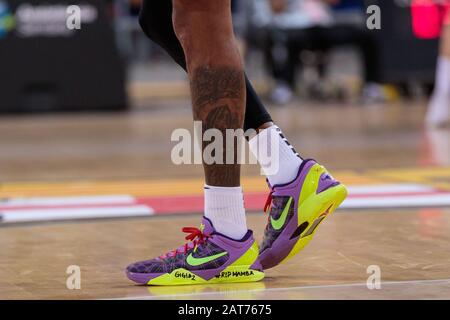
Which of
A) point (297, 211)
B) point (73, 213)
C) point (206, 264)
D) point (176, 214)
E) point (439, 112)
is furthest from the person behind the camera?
point (439, 112)

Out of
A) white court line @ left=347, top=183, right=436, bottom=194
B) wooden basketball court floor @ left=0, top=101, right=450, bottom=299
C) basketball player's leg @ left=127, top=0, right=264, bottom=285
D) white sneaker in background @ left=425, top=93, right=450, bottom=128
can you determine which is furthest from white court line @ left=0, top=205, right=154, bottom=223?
white sneaker in background @ left=425, top=93, right=450, bottom=128

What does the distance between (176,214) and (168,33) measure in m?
1.32

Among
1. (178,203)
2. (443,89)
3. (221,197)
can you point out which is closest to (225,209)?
(221,197)

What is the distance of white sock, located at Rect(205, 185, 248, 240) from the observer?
2.85m

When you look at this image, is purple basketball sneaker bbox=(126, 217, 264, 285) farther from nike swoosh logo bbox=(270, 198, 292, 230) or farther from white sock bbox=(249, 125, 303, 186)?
white sock bbox=(249, 125, 303, 186)

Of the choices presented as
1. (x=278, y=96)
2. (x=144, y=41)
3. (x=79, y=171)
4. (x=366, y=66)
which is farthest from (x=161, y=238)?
(x=144, y=41)

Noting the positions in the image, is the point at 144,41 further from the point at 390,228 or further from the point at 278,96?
the point at 390,228

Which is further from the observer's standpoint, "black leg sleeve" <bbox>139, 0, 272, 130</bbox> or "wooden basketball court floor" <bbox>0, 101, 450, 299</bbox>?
"black leg sleeve" <bbox>139, 0, 272, 130</bbox>

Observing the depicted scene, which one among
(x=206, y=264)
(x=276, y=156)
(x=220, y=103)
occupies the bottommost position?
(x=206, y=264)

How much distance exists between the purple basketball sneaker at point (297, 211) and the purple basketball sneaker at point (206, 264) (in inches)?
3.9

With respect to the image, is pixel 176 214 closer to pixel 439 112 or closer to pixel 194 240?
pixel 194 240

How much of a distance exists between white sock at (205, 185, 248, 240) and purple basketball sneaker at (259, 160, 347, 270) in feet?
0.41

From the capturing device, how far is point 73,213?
434cm
